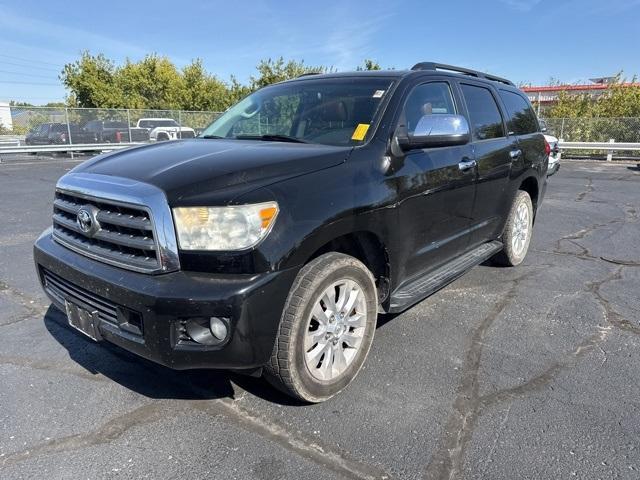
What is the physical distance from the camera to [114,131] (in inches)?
882

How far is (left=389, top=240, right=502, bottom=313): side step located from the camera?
11.0ft

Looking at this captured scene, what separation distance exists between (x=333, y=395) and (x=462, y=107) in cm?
266

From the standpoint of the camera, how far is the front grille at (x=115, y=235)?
2469mm

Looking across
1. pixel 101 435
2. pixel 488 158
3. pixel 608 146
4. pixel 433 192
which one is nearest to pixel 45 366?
pixel 101 435

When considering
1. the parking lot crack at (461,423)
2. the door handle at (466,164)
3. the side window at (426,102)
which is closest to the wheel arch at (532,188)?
the door handle at (466,164)

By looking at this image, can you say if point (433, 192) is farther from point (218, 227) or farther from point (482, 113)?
point (218, 227)

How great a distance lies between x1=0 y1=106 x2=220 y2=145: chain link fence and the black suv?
1784 cm

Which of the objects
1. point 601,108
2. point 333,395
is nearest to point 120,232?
point 333,395

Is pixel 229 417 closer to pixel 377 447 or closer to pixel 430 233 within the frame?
pixel 377 447

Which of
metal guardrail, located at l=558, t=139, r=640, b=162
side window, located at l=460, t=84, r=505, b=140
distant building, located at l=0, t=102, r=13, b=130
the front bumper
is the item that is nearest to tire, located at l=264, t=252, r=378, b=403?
the front bumper

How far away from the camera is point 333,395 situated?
295cm

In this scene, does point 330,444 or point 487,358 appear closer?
point 330,444

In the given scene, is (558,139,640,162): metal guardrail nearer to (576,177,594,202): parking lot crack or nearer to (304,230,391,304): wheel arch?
(576,177,594,202): parking lot crack

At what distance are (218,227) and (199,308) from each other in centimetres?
40
